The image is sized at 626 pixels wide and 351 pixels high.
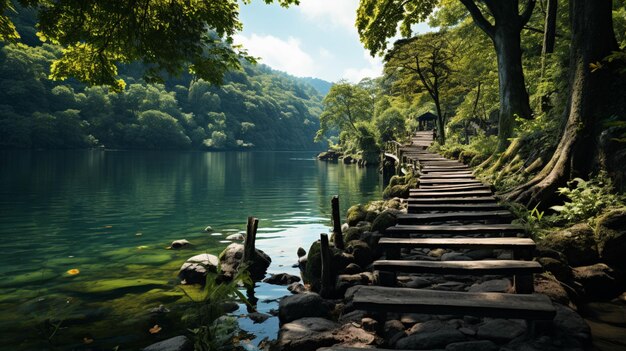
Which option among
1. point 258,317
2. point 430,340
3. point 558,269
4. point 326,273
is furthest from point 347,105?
point 430,340

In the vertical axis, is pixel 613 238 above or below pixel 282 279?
above

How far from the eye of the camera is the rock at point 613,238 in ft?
19.5

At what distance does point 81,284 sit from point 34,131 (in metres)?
79.5

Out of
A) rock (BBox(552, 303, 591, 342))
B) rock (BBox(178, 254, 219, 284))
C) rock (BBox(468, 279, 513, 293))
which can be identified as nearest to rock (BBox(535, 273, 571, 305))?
rock (BBox(468, 279, 513, 293))

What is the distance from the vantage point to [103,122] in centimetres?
9231

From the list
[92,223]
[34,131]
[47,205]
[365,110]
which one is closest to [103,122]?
[34,131]

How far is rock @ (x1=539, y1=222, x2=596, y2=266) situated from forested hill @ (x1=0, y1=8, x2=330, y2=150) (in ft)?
126

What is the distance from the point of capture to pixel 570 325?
163 inches

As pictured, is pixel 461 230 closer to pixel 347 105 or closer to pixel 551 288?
pixel 551 288

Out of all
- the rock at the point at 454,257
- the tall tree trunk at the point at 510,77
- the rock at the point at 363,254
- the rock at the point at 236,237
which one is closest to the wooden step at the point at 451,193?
the rock at the point at 363,254

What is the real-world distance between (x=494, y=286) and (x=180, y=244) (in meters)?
11.4

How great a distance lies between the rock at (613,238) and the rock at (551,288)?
1.32 m

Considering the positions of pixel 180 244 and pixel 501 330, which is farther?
pixel 180 244

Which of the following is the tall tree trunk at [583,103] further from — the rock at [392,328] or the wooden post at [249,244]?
the wooden post at [249,244]
